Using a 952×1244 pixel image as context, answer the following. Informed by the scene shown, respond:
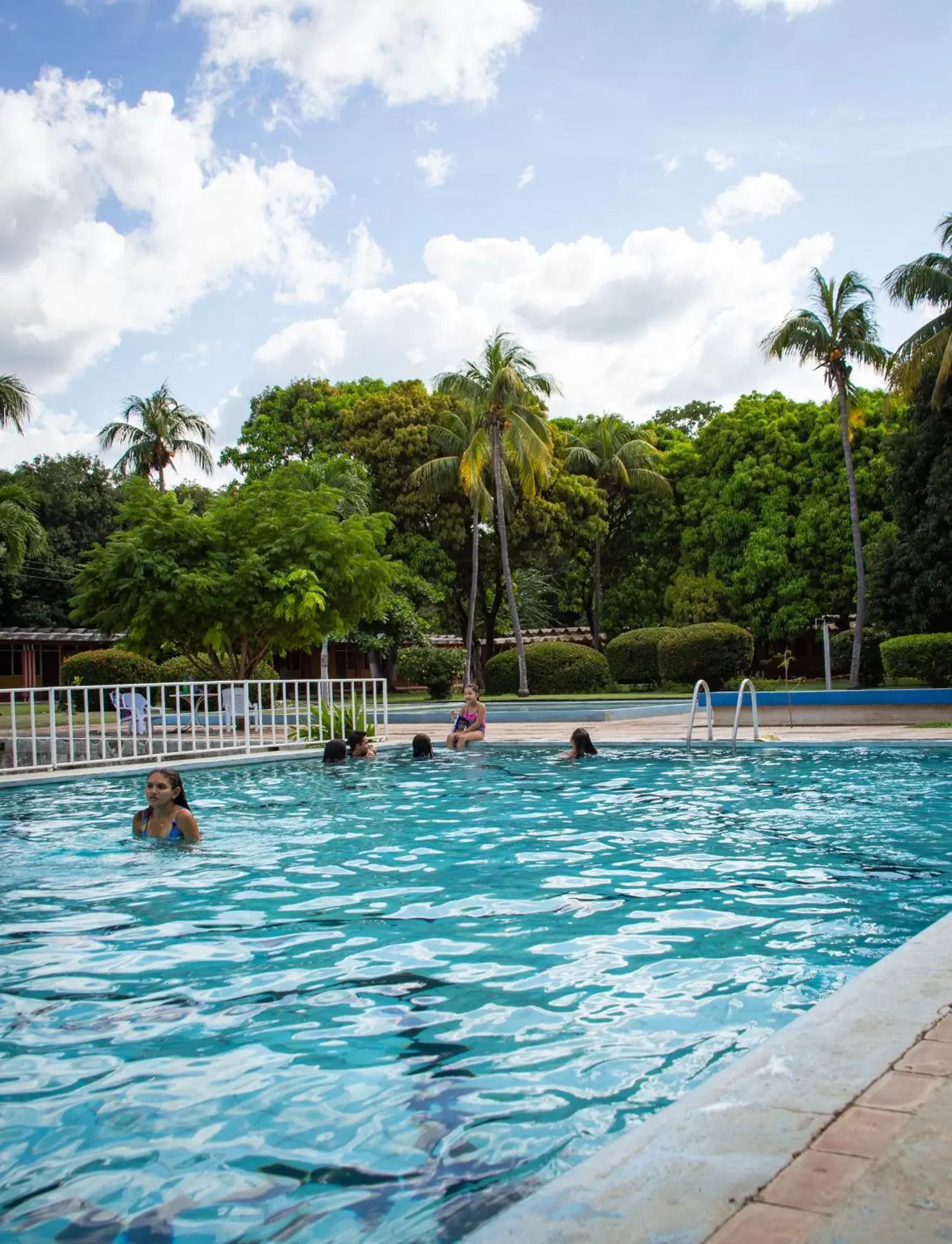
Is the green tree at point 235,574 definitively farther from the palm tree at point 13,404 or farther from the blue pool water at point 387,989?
the blue pool water at point 387,989

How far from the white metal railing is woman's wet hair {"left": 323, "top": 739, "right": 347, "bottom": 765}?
3.34 feet

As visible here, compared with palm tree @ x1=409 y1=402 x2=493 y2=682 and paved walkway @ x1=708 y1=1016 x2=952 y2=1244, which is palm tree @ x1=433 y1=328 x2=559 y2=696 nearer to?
palm tree @ x1=409 y1=402 x2=493 y2=682

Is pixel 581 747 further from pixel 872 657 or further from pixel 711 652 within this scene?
pixel 872 657

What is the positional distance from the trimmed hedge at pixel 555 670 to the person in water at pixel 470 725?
646 inches

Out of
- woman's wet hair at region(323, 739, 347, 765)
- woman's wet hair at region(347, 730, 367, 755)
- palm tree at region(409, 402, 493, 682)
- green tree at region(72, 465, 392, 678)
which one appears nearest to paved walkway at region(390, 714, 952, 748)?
woman's wet hair at region(347, 730, 367, 755)

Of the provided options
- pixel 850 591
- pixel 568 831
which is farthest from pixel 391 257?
pixel 850 591

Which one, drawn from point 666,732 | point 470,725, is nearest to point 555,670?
point 666,732

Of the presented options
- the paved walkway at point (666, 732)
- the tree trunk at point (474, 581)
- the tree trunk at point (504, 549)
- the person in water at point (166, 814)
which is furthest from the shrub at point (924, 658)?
the person in water at point (166, 814)

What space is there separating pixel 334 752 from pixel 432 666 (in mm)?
19966

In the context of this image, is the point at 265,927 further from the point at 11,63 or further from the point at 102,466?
the point at 102,466

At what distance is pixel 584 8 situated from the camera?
53.8ft

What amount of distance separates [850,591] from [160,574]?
26836 mm

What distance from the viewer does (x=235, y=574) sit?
20.9 meters

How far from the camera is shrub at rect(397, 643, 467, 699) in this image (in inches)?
1395
